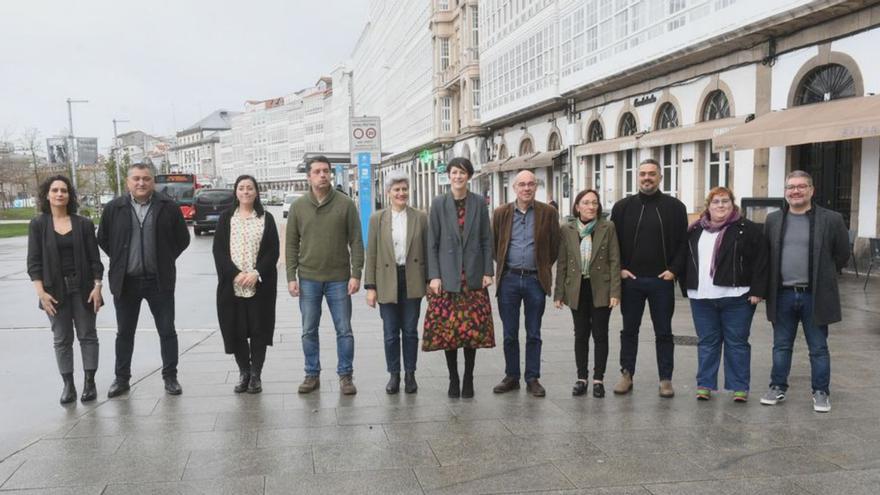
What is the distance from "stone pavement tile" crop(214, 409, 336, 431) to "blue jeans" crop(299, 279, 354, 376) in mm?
672

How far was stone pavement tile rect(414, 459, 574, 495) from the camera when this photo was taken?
4207 mm

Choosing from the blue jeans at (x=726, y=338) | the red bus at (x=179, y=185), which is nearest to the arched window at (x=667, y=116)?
the blue jeans at (x=726, y=338)

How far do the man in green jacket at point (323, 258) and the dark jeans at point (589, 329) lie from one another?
1.83 metres

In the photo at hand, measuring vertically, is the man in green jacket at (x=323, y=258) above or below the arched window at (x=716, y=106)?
below

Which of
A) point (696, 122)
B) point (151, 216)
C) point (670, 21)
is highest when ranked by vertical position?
point (670, 21)

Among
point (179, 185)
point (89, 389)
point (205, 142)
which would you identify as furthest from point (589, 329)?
point (205, 142)

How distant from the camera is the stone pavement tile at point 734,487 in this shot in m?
4.12

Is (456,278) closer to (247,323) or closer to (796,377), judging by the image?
(247,323)

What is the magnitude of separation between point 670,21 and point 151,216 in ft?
57.2

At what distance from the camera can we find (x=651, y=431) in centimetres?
520

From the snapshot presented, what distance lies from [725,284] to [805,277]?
0.58 metres

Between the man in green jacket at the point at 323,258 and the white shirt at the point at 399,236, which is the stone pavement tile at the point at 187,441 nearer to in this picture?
the man in green jacket at the point at 323,258

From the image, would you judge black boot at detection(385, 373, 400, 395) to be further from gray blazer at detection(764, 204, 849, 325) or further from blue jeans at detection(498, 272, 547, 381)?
gray blazer at detection(764, 204, 849, 325)

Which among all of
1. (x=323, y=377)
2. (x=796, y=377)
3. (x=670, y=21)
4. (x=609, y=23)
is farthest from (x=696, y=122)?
(x=323, y=377)
